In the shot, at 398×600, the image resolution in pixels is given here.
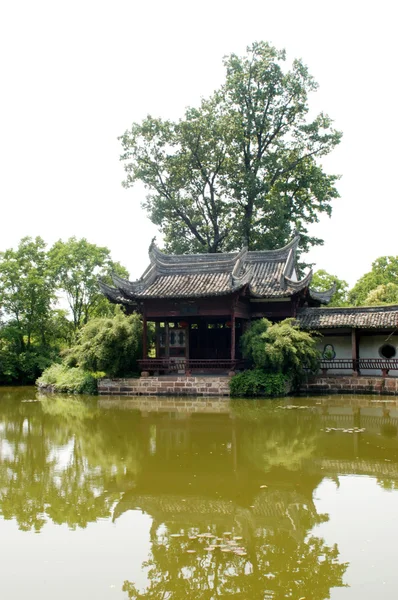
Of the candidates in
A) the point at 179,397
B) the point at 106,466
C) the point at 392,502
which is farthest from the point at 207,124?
the point at 392,502

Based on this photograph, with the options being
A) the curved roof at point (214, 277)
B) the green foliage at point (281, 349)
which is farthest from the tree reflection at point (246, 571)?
the curved roof at point (214, 277)

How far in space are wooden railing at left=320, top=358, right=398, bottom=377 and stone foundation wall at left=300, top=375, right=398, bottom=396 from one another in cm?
53

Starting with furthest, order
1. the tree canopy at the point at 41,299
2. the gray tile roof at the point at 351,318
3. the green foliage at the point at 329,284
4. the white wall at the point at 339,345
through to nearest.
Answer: the green foliage at the point at 329,284 → the tree canopy at the point at 41,299 → the white wall at the point at 339,345 → the gray tile roof at the point at 351,318

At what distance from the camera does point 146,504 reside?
6.31m

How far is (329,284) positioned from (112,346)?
2358cm

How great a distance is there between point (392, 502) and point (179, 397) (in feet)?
40.8

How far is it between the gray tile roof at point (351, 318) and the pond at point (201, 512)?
7615 millimetres

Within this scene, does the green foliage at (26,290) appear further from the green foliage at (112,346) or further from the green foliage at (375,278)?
the green foliage at (375,278)

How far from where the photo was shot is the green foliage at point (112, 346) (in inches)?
770

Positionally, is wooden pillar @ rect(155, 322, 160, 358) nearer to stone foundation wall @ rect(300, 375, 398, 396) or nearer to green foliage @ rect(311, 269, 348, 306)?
stone foundation wall @ rect(300, 375, 398, 396)

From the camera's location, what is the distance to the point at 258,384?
17.7m

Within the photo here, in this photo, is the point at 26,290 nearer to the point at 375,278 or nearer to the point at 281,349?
the point at 281,349

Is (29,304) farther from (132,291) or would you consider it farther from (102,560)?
(102,560)

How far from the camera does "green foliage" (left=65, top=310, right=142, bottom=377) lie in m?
19.5
